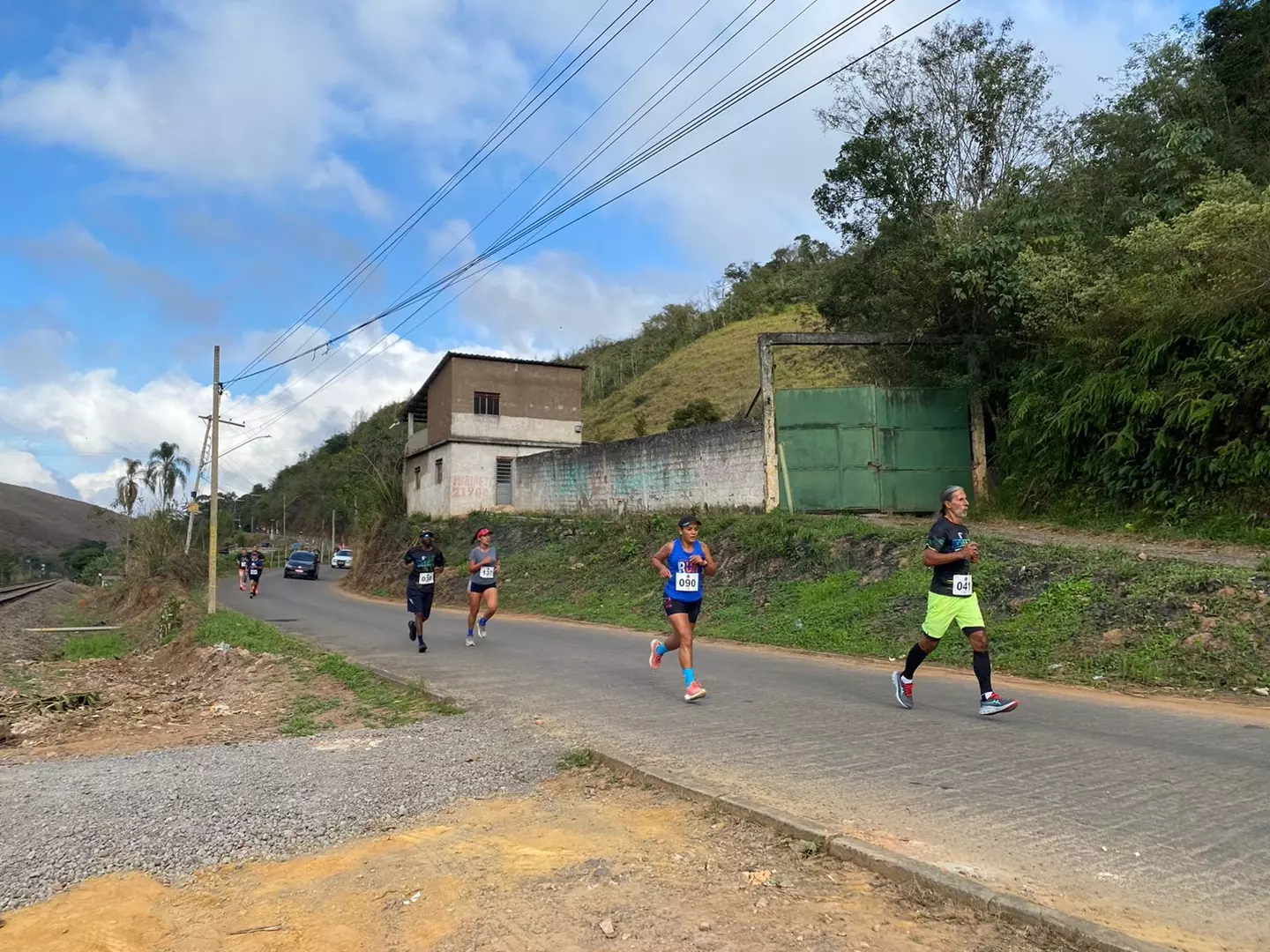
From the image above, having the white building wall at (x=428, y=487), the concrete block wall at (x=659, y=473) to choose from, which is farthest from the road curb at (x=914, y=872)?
the white building wall at (x=428, y=487)

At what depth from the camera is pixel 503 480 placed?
33.4 m

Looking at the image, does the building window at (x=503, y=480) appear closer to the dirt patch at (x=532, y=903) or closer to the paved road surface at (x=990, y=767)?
the paved road surface at (x=990, y=767)

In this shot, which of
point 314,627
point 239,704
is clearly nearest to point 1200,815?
point 239,704

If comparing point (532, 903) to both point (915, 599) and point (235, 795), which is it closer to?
point (235, 795)

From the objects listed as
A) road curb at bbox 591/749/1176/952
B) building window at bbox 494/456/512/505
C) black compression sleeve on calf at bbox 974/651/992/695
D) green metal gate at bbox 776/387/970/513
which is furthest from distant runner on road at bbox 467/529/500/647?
building window at bbox 494/456/512/505

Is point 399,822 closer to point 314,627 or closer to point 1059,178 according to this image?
point 314,627

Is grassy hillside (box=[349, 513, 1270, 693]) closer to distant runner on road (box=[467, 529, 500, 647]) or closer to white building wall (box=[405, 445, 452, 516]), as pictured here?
distant runner on road (box=[467, 529, 500, 647])

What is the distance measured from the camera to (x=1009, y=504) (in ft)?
52.5

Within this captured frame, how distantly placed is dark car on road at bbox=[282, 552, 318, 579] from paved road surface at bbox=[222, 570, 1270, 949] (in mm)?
39773

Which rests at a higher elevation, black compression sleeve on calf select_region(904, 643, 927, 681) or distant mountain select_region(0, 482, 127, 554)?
distant mountain select_region(0, 482, 127, 554)

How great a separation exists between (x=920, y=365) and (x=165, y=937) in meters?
17.7

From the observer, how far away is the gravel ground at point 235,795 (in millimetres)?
3961

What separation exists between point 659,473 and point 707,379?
30.3m

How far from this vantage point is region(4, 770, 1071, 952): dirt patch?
306 centimetres
